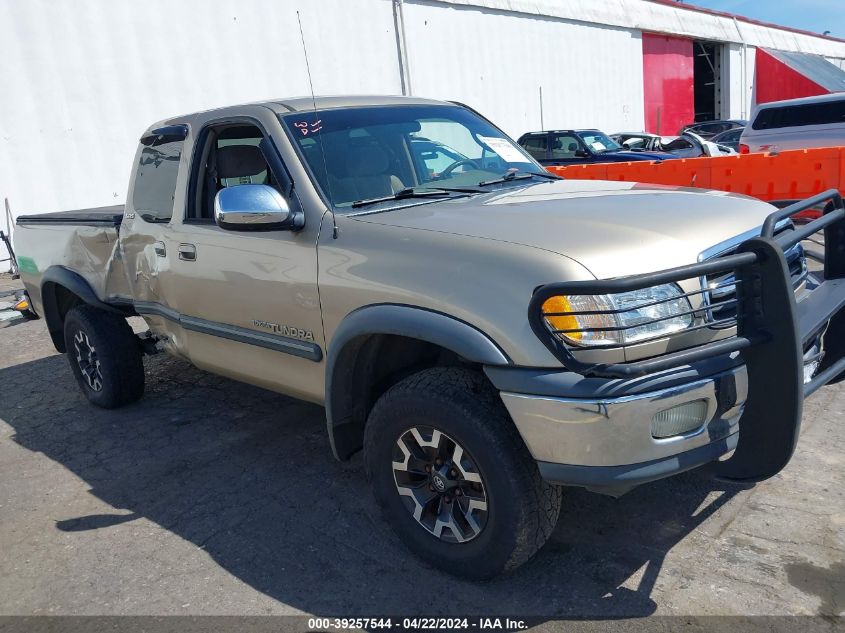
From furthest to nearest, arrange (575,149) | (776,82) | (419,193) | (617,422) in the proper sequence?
(776,82), (575,149), (419,193), (617,422)

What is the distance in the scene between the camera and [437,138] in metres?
4.09

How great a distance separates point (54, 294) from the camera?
5.71 metres

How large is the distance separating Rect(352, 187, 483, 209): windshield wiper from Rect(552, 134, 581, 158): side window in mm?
11993

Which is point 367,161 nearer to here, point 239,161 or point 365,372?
point 239,161

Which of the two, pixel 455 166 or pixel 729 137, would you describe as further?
pixel 729 137

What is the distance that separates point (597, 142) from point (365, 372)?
1326cm

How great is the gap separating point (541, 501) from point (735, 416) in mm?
738

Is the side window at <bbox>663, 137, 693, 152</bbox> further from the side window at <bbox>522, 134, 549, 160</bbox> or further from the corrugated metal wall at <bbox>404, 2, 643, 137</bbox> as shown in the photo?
the corrugated metal wall at <bbox>404, 2, 643, 137</bbox>

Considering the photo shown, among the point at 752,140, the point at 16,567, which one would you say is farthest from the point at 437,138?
the point at 752,140

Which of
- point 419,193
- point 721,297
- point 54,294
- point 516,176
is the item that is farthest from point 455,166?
point 54,294

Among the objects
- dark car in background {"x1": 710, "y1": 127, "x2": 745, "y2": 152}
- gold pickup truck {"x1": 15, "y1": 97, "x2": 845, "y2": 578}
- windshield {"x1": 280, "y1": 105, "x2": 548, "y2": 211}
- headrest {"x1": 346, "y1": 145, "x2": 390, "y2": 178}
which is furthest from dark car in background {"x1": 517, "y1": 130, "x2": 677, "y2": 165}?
headrest {"x1": 346, "y1": 145, "x2": 390, "y2": 178}

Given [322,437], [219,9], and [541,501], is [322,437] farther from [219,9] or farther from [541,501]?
[219,9]

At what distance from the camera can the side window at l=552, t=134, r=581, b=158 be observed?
1499cm

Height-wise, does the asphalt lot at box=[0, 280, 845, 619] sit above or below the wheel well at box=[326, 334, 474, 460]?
below
